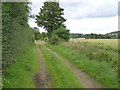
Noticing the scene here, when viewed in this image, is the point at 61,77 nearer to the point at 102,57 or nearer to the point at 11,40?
the point at 11,40

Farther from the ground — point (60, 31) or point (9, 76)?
point (60, 31)

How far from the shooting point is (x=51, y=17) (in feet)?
143

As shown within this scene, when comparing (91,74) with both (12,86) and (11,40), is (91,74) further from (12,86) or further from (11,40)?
(11,40)

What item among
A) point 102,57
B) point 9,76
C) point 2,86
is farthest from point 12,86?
point 102,57

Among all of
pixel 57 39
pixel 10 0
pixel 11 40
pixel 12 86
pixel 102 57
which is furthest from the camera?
pixel 57 39

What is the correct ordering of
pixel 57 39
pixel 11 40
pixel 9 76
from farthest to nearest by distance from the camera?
1. pixel 57 39
2. pixel 11 40
3. pixel 9 76

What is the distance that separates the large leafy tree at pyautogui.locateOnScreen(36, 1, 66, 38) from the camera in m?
42.6

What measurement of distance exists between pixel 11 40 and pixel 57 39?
24447 mm

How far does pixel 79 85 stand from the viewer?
680cm

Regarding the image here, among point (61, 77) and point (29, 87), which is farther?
point (61, 77)

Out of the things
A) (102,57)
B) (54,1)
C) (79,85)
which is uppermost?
(54,1)

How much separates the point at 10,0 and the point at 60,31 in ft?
77.8

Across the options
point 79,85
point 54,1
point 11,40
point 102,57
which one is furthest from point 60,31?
point 79,85

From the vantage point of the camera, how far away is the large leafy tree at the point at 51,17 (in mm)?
42625
